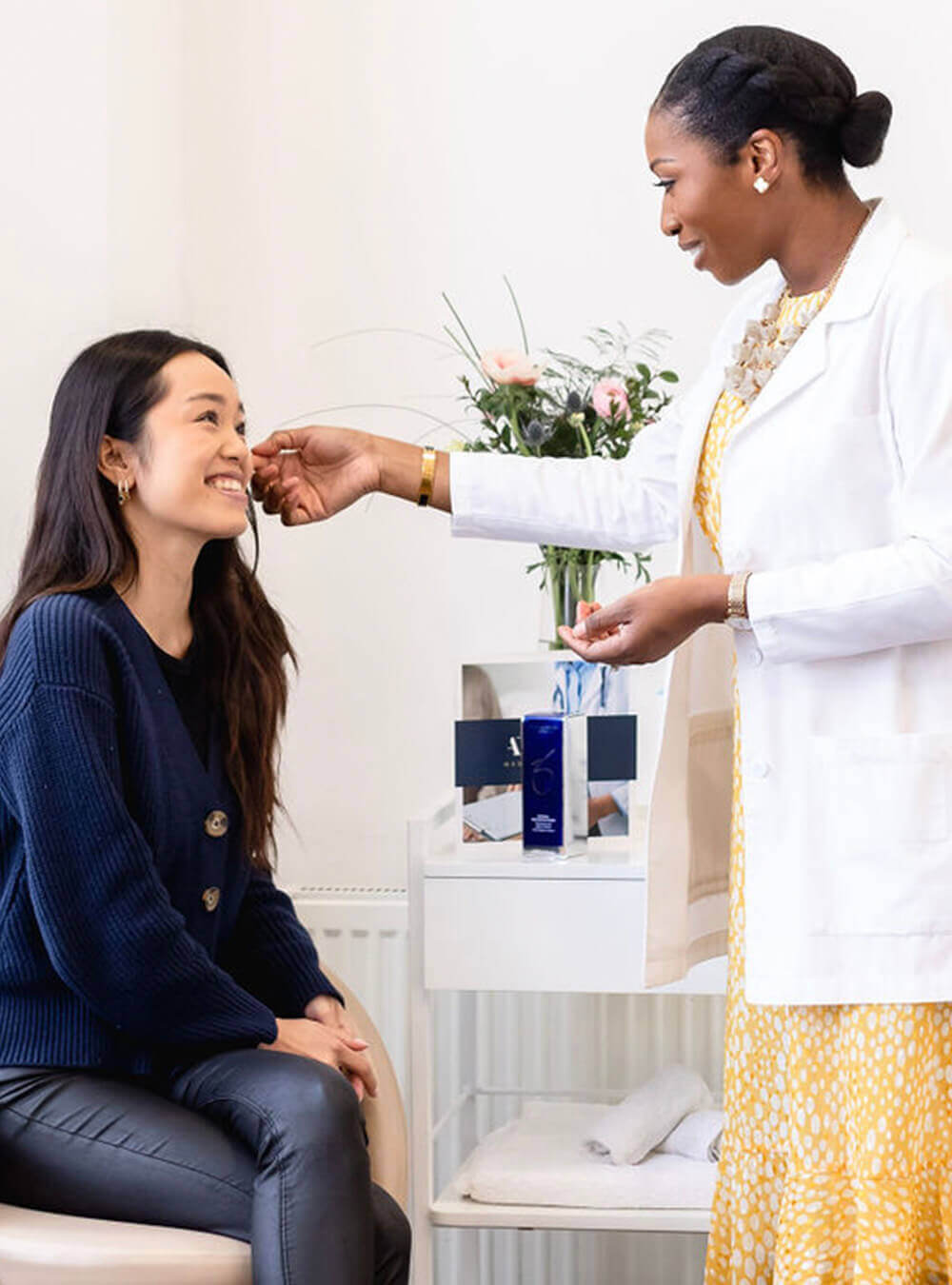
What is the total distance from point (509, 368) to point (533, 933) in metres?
0.72

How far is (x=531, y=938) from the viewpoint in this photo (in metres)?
2.06

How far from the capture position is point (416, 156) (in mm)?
2689

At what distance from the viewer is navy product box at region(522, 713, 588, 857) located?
2072mm

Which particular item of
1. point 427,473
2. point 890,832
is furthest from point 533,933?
point 890,832

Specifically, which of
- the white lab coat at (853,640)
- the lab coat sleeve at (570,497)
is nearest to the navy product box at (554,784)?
the lab coat sleeve at (570,497)

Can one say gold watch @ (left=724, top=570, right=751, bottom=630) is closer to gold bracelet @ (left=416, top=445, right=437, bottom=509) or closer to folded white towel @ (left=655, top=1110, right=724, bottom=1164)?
gold bracelet @ (left=416, top=445, right=437, bottom=509)

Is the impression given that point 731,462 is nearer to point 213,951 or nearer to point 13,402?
point 213,951

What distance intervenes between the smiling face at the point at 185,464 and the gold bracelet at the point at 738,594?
565mm

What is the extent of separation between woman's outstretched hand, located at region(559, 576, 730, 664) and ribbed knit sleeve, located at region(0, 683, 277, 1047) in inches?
18.2

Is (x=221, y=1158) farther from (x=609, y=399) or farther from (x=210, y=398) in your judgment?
(x=609, y=399)

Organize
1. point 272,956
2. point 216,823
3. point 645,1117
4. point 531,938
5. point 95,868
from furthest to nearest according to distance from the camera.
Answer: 1. point 645,1117
2. point 531,938
3. point 272,956
4. point 216,823
5. point 95,868

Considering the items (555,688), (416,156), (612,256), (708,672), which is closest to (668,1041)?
(555,688)

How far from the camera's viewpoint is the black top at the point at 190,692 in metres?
1.78

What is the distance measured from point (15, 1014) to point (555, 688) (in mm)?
821
